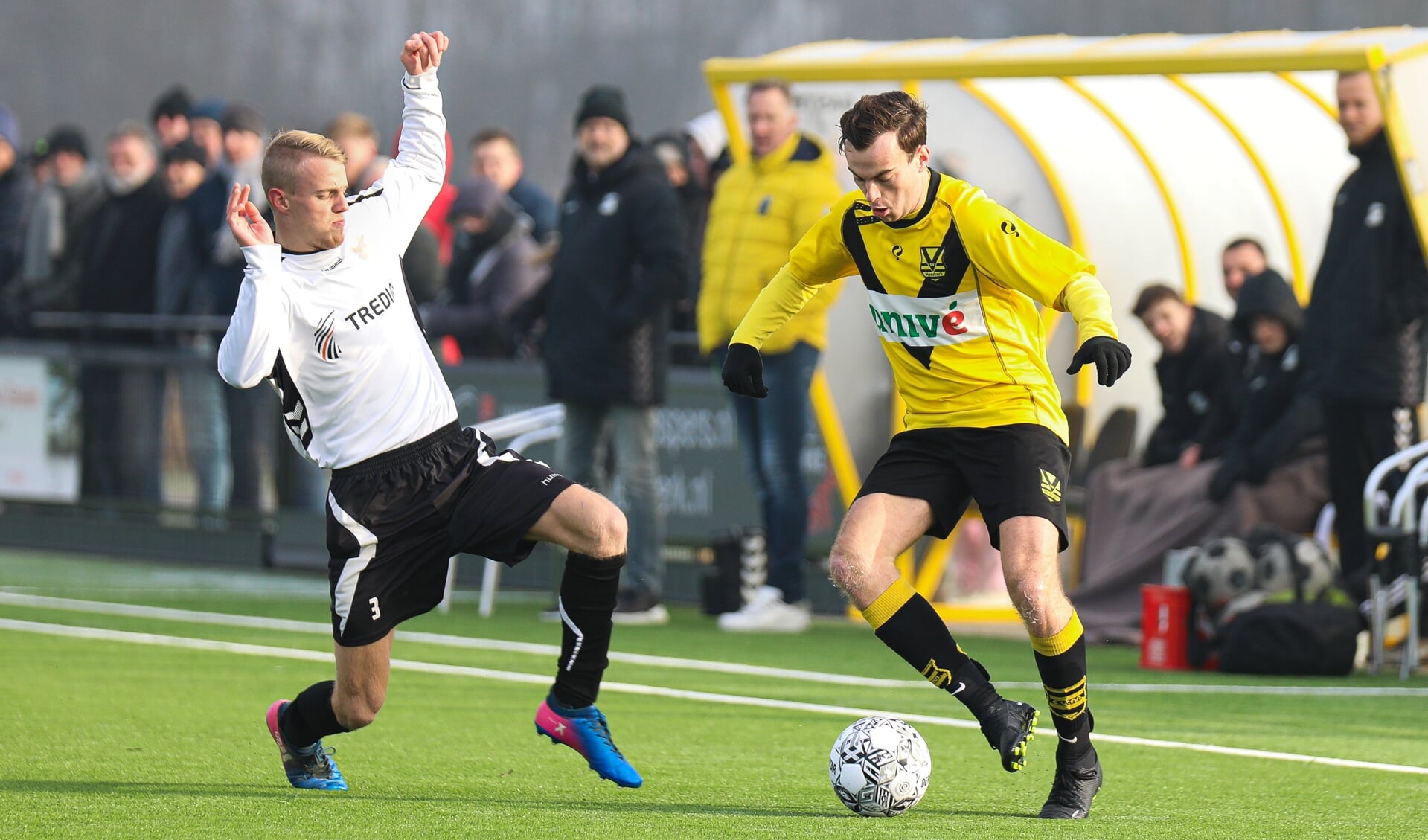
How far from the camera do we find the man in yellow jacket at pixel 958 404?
18.6 ft

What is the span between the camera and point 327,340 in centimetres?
586

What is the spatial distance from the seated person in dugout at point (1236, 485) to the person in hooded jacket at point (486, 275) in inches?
151

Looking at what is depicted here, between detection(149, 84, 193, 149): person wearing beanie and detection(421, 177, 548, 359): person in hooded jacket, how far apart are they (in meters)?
3.07

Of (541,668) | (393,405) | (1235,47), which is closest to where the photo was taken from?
(393,405)

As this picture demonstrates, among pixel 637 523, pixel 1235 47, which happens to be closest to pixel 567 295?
pixel 637 523

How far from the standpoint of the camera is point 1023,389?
598 cm

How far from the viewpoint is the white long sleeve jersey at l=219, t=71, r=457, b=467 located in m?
5.82

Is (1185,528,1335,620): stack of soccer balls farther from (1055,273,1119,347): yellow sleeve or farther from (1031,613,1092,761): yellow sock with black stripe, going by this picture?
(1055,273,1119,347): yellow sleeve

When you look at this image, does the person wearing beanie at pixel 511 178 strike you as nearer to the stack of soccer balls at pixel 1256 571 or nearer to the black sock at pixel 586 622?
the stack of soccer balls at pixel 1256 571

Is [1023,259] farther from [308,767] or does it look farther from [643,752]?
[308,767]

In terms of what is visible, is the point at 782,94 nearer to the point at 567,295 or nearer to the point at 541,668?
the point at 567,295

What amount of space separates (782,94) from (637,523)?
7.71 feet

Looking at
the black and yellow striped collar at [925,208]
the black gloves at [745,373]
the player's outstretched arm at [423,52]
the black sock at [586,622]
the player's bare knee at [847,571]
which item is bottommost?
the black sock at [586,622]

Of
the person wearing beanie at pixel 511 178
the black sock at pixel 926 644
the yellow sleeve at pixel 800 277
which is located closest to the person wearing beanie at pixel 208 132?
the person wearing beanie at pixel 511 178
